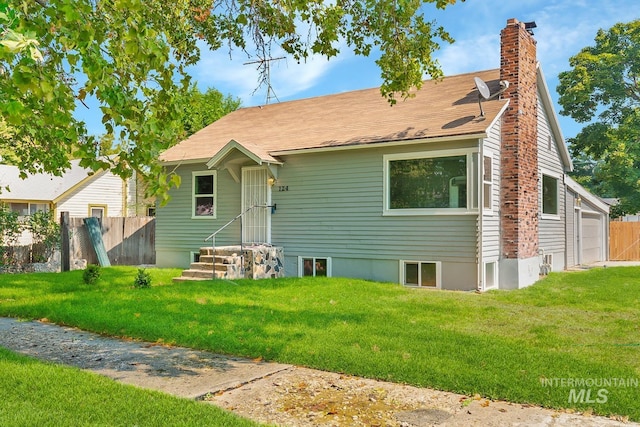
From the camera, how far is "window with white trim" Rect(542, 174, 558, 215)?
15852 millimetres

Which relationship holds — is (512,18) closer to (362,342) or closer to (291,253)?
(291,253)

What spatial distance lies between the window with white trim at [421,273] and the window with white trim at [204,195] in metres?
6.52

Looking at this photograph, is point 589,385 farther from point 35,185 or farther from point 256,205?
point 35,185

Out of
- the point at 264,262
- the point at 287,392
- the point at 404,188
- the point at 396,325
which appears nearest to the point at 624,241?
the point at 404,188

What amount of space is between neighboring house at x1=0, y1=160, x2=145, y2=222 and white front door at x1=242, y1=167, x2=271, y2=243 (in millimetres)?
11667

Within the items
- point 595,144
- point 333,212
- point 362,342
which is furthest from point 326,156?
point 595,144

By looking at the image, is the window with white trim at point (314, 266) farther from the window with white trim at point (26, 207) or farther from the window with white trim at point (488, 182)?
the window with white trim at point (26, 207)

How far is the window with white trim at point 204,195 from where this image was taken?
1645 centimetres

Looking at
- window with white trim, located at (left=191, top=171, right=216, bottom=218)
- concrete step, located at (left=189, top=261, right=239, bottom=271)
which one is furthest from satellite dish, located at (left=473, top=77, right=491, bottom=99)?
window with white trim, located at (left=191, top=171, right=216, bottom=218)

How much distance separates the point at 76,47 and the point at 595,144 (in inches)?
1307

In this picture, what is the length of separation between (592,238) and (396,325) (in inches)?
694

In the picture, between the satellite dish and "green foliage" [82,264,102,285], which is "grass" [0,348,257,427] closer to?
"green foliage" [82,264,102,285]

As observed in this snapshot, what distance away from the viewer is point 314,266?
14461 millimetres

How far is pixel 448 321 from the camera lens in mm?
8203
